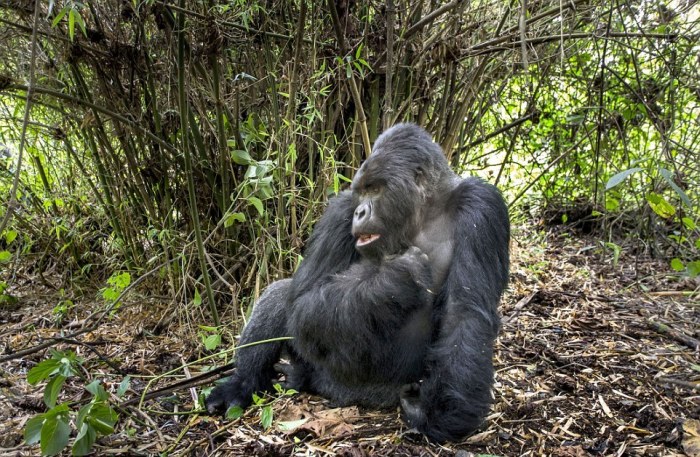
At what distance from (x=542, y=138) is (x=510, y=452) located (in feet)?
16.5

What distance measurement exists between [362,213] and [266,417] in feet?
4.07

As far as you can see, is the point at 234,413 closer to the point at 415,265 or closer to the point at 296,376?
the point at 296,376

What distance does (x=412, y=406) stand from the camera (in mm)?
3232

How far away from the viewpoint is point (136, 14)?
13.3 ft

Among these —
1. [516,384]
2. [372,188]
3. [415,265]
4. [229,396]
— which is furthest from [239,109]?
[516,384]

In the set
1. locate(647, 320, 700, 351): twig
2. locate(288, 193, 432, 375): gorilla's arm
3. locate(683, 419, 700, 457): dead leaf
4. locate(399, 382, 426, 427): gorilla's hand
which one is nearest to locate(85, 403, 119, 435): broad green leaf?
locate(288, 193, 432, 375): gorilla's arm

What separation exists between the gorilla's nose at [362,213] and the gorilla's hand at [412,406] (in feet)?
3.17

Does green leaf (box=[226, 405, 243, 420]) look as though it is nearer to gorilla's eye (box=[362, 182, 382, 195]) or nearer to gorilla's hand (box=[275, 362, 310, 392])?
gorilla's hand (box=[275, 362, 310, 392])

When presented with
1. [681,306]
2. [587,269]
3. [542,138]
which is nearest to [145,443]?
[681,306]

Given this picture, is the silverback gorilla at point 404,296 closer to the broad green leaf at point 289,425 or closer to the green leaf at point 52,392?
the broad green leaf at point 289,425

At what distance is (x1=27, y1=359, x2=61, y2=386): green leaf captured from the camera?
8.96 ft

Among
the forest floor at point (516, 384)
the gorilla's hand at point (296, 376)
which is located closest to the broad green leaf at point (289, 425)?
the forest floor at point (516, 384)

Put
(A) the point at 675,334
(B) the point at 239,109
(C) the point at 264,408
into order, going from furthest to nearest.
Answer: (B) the point at 239,109 < (A) the point at 675,334 < (C) the point at 264,408

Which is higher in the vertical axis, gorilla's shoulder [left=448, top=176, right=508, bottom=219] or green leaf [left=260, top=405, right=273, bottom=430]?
gorilla's shoulder [left=448, top=176, right=508, bottom=219]
